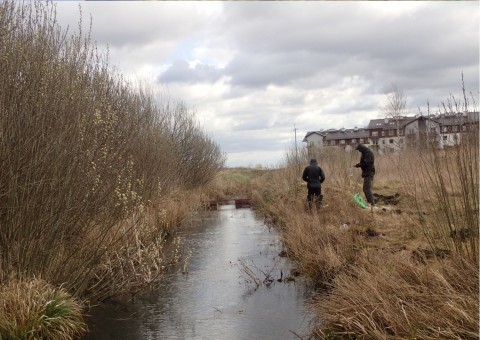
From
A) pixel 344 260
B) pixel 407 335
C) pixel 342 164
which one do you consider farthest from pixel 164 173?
pixel 407 335

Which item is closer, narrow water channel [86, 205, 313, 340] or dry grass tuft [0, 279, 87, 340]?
dry grass tuft [0, 279, 87, 340]

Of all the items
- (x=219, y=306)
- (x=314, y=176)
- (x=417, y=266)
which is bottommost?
(x=219, y=306)

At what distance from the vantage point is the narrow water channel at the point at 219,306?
754 centimetres

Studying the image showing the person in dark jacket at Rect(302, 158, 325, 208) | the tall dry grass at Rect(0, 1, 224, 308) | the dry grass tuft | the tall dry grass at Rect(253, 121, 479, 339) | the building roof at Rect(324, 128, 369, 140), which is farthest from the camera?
the building roof at Rect(324, 128, 369, 140)

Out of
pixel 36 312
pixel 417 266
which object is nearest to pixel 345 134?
pixel 417 266

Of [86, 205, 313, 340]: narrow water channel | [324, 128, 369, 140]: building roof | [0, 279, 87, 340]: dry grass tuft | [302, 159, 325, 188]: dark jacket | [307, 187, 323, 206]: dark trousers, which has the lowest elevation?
[86, 205, 313, 340]: narrow water channel

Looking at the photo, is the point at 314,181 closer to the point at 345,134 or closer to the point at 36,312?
the point at 36,312

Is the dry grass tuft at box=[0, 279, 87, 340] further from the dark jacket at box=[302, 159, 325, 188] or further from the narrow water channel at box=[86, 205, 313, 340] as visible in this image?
the dark jacket at box=[302, 159, 325, 188]

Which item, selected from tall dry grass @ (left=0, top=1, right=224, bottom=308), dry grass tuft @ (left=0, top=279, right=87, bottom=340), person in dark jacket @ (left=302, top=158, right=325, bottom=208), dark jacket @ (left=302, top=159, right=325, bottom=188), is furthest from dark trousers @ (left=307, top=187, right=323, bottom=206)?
dry grass tuft @ (left=0, top=279, right=87, bottom=340)

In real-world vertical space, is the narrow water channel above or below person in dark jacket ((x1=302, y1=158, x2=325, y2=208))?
below

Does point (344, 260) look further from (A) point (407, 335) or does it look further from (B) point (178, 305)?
(A) point (407, 335)

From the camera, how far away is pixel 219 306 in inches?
348

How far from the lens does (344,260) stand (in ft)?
29.5

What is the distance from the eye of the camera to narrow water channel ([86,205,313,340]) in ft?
24.7
